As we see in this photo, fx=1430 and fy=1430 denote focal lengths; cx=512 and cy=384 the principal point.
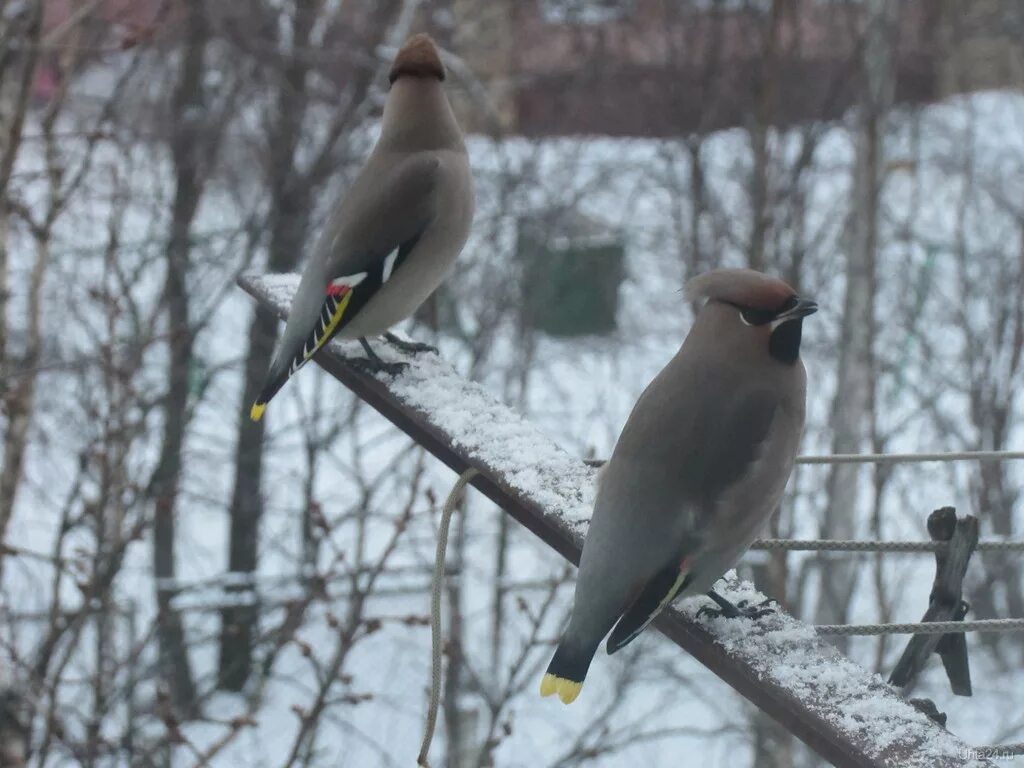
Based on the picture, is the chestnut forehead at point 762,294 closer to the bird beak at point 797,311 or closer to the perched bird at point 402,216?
the bird beak at point 797,311

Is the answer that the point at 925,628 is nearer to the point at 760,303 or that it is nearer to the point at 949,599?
the point at 949,599

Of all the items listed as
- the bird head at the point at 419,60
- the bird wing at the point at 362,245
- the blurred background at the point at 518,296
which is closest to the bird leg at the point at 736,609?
the bird wing at the point at 362,245

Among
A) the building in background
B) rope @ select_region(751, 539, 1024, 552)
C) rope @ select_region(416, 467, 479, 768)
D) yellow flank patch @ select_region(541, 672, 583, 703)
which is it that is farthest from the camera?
the building in background

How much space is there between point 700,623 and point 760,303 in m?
0.59

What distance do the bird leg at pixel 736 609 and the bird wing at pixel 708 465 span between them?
55 mm

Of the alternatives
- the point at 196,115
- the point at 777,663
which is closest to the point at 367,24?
the point at 196,115

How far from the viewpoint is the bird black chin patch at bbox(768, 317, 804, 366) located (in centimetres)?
244

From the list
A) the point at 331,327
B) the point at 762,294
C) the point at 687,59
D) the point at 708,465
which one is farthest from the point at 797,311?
the point at 687,59

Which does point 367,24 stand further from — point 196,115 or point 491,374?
point 491,374

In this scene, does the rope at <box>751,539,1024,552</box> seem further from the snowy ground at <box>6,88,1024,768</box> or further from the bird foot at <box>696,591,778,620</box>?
the snowy ground at <box>6,88,1024,768</box>

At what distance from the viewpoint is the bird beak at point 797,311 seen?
230 cm

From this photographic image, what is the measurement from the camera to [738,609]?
213cm

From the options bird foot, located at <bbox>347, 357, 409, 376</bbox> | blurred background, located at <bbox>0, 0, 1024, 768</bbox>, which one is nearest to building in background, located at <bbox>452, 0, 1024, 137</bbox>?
blurred background, located at <bbox>0, 0, 1024, 768</bbox>

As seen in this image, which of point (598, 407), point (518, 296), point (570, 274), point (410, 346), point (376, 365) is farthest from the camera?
point (570, 274)
